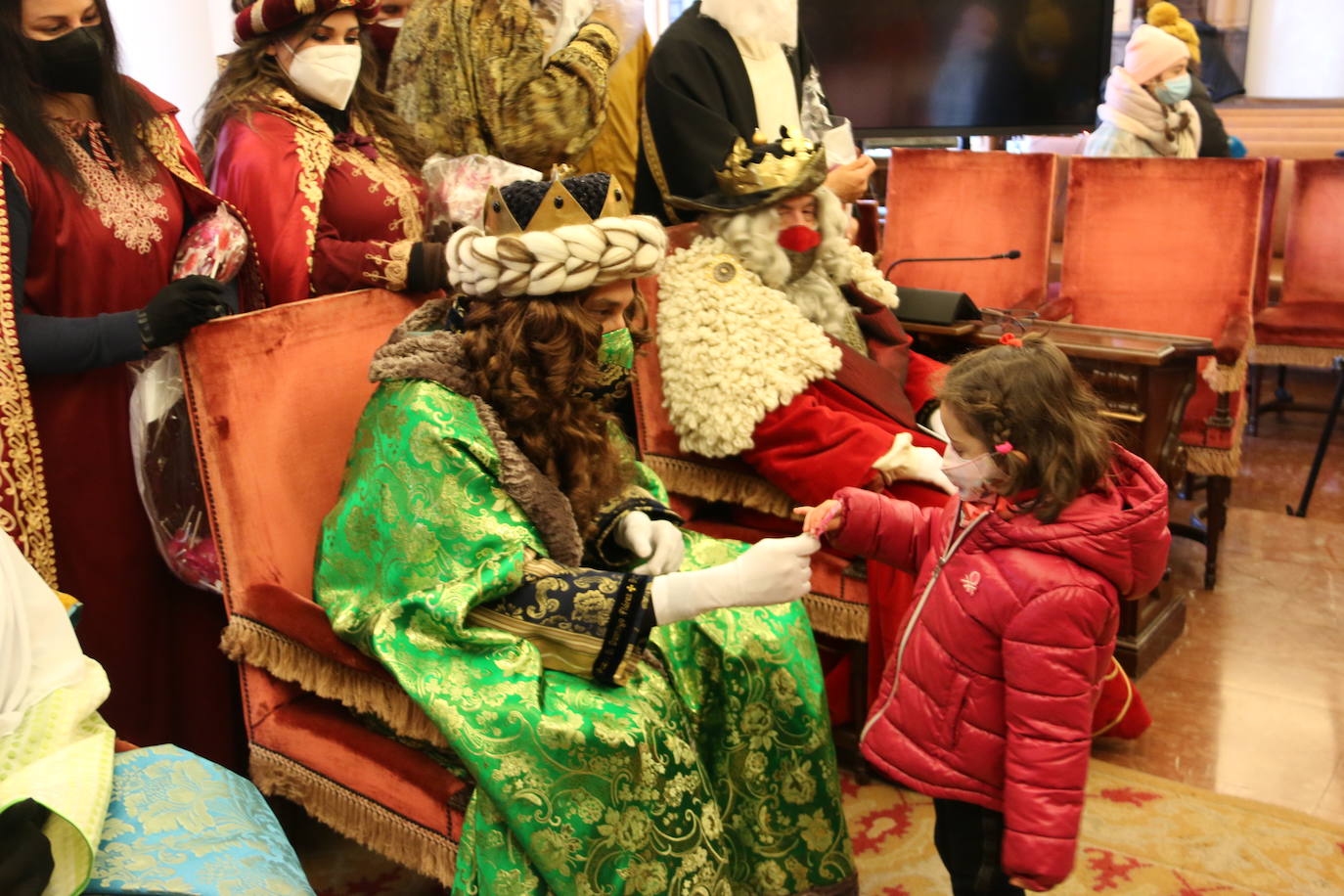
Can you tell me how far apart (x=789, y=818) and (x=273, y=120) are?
1.62 metres

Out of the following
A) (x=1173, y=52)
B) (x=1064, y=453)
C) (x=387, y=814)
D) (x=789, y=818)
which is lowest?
(x=789, y=818)

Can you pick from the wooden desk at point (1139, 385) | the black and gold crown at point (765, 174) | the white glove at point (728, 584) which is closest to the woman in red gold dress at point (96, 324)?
the white glove at point (728, 584)

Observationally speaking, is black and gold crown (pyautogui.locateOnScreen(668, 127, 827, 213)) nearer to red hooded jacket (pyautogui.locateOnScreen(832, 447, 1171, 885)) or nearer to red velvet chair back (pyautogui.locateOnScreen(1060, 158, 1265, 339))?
red hooded jacket (pyautogui.locateOnScreen(832, 447, 1171, 885))

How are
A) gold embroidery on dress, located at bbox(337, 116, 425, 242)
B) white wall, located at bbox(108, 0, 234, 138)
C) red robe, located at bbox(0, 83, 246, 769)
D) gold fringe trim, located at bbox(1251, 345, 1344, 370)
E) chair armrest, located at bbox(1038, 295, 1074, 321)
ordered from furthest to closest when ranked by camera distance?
gold fringe trim, located at bbox(1251, 345, 1344, 370), chair armrest, located at bbox(1038, 295, 1074, 321), white wall, located at bbox(108, 0, 234, 138), gold embroidery on dress, located at bbox(337, 116, 425, 242), red robe, located at bbox(0, 83, 246, 769)

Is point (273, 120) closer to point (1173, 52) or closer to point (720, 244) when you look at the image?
point (720, 244)

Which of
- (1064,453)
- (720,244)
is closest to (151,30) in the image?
(720,244)

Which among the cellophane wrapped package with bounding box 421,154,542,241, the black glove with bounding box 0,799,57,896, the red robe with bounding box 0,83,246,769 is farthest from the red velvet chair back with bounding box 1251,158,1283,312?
the black glove with bounding box 0,799,57,896

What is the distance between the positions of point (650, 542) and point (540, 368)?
1.32 ft

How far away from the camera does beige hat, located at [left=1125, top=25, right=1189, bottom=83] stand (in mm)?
5012

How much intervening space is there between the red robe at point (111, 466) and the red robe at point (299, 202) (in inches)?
3.9

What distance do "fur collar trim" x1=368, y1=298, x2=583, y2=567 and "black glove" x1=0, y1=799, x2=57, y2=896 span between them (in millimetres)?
798

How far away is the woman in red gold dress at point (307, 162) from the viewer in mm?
2438

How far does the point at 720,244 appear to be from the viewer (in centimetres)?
289

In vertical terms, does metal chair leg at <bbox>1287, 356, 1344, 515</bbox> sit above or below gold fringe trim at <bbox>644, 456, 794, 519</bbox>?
below
